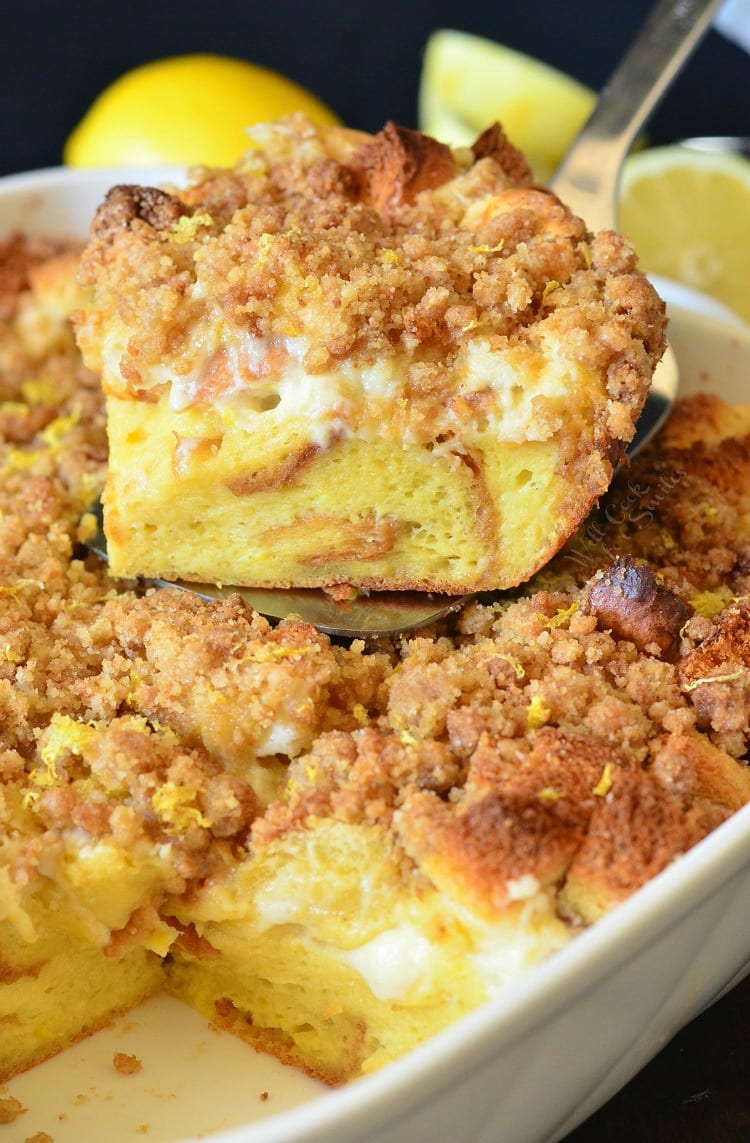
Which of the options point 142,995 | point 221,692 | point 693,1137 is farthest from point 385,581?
point 693,1137

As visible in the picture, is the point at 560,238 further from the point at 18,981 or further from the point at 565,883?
the point at 18,981

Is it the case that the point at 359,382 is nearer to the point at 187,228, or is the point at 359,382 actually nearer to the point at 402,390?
the point at 402,390

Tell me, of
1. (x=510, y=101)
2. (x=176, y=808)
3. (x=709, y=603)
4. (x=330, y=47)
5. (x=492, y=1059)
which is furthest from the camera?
(x=330, y=47)

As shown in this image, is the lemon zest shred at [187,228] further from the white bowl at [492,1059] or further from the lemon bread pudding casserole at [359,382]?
the white bowl at [492,1059]

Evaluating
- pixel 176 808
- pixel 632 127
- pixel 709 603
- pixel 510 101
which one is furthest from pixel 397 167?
pixel 510 101

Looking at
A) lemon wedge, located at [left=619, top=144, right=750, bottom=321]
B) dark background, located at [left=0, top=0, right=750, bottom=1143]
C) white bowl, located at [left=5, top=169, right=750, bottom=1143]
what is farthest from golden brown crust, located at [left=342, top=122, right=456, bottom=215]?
dark background, located at [left=0, top=0, right=750, bottom=1143]

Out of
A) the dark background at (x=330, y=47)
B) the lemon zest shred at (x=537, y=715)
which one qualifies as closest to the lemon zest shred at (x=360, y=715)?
the lemon zest shred at (x=537, y=715)
